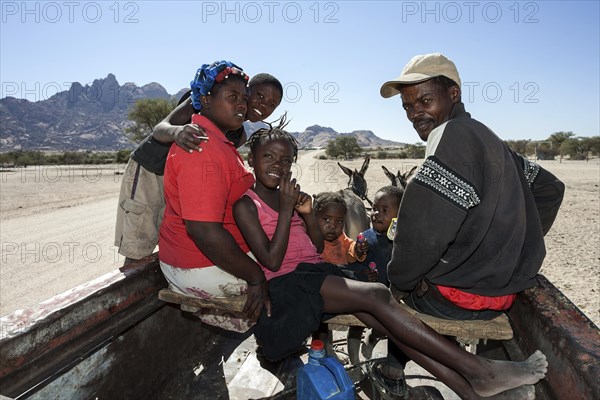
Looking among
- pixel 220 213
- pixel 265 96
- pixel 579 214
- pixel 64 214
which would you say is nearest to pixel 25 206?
pixel 64 214

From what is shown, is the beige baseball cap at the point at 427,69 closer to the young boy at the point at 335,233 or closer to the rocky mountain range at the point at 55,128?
the young boy at the point at 335,233

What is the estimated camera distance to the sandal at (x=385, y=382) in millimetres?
2528

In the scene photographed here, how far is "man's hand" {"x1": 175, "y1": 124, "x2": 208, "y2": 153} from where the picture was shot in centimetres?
195

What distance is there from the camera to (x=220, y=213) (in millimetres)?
1933

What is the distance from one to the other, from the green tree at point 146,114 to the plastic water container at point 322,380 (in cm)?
4336

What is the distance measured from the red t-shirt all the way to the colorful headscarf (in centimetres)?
20

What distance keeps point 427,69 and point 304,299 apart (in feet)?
4.58

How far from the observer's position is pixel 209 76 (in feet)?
7.29

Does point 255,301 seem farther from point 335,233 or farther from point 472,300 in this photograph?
point 335,233

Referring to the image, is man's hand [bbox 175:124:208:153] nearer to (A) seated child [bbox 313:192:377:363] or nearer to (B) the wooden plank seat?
(B) the wooden plank seat

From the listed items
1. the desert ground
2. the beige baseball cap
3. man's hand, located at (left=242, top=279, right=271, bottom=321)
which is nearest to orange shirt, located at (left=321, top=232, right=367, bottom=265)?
man's hand, located at (left=242, top=279, right=271, bottom=321)

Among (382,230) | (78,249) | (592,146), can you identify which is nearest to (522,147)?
(592,146)

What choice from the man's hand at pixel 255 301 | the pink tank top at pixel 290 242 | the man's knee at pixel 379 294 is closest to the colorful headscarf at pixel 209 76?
the pink tank top at pixel 290 242

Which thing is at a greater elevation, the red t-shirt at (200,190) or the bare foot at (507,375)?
the red t-shirt at (200,190)
